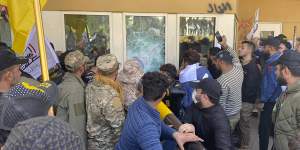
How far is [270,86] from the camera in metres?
5.25

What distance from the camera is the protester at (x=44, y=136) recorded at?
1.09 meters

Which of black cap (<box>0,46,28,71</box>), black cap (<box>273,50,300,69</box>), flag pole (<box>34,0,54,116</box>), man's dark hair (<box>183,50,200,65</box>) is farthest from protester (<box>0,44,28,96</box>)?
man's dark hair (<box>183,50,200,65</box>)

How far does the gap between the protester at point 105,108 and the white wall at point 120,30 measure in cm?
421

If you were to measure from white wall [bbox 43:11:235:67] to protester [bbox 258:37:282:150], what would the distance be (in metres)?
2.30

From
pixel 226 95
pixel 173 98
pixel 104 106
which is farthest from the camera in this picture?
pixel 173 98

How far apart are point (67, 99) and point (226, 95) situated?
7.08 feet

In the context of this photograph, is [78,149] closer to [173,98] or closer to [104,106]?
[104,106]

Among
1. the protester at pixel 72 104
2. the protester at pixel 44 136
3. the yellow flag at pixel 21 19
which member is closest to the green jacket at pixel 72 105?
the protester at pixel 72 104

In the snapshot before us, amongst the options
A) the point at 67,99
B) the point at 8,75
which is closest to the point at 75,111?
the point at 67,99

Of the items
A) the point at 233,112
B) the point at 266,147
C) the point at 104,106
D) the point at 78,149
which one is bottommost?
the point at 266,147

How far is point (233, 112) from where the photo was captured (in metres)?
4.71

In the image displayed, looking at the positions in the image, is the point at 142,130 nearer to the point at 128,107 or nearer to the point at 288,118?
the point at 128,107

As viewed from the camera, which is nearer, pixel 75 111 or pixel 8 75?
pixel 8 75

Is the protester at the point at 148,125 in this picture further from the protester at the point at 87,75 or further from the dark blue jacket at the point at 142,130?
the protester at the point at 87,75
